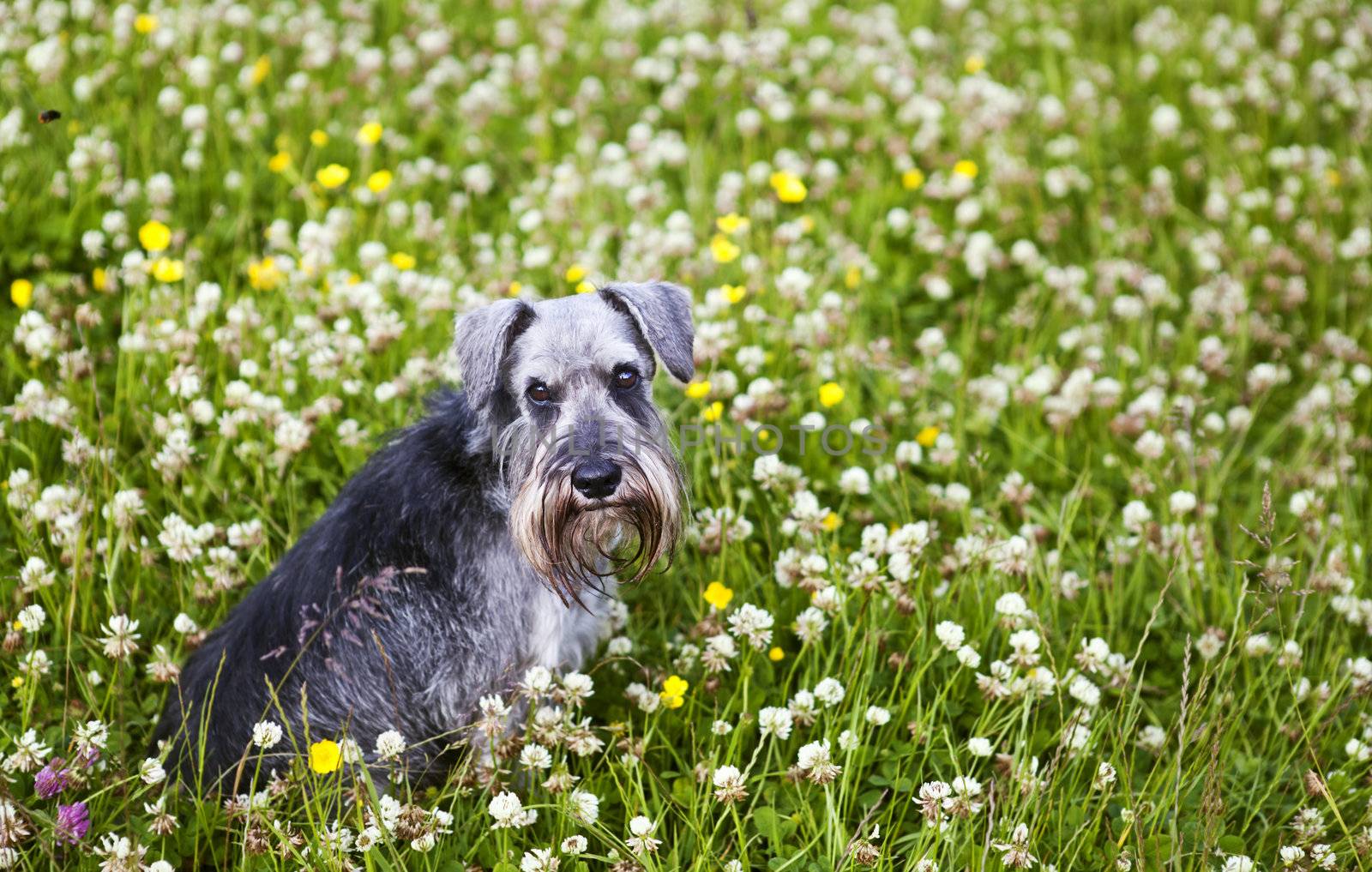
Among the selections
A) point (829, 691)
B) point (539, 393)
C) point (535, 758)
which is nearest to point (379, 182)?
point (539, 393)

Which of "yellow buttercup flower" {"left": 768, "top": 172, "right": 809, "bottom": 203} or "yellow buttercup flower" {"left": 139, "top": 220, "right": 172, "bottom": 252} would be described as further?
"yellow buttercup flower" {"left": 768, "top": 172, "right": 809, "bottom": 203}

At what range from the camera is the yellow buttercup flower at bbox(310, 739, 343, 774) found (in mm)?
3650

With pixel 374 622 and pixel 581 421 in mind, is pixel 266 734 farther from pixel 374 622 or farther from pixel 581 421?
pixel 581 421

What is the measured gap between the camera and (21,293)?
5727mm

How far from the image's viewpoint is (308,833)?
383 centimetres

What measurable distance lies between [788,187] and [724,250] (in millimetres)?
871

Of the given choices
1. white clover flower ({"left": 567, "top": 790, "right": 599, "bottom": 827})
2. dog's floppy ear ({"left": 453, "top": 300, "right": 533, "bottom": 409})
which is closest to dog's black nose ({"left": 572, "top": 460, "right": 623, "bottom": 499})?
dog's floppy ear ({"left": 453, "top": 300, "right": 533, "bottom": 409})

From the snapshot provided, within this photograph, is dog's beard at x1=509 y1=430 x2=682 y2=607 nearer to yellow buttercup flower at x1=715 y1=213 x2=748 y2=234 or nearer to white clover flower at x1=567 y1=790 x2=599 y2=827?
white clover flower at x1=567 y1=790 x2=599 y2=827

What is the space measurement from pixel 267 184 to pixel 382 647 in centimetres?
405

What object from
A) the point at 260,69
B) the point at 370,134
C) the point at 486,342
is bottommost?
the point at 486,342

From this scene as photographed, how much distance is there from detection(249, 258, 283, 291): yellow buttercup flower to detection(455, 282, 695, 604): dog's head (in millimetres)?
2241

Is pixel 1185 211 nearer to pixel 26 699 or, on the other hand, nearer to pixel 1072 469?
pixel 1072 469

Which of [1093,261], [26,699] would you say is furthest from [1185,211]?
[26,699]

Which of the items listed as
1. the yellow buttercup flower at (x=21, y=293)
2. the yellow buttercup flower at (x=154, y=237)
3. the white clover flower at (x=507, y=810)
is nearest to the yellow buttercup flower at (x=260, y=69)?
the yellow buttercup flower at (x=154, y=237)
